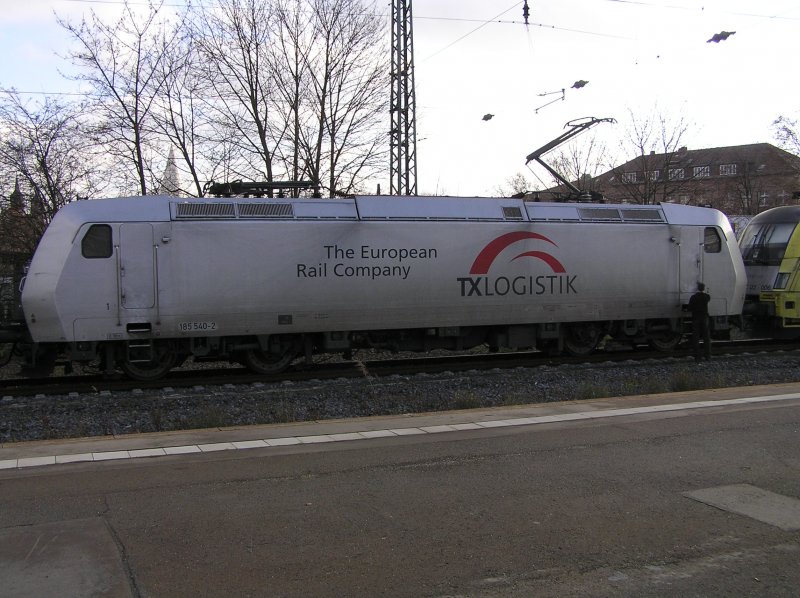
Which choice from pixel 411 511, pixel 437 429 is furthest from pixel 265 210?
pixel 411 511

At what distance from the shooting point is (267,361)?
1218 centimetres

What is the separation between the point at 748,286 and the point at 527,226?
7.15m

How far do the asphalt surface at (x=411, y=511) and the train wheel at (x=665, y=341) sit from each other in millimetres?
7977

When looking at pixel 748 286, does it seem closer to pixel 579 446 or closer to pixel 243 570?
pixel 579 446

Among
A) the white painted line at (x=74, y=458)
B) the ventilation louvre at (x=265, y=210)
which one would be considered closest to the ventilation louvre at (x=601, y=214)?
the ventilation louvre at (x=265, y=210)

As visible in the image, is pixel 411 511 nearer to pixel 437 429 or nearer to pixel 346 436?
pixel 346 436

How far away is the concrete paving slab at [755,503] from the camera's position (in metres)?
4.52

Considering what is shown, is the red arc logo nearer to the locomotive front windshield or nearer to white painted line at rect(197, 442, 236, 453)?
the locomotive front windshield

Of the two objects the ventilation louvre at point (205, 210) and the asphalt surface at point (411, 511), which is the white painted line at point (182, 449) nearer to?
the asphalt surface at point (411, 511)

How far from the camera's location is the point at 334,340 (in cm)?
1215

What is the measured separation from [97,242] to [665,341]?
11828mm

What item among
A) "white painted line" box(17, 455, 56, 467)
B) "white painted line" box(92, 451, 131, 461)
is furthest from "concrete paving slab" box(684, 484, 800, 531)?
"white painted line" box(17, 455, 56, 467)

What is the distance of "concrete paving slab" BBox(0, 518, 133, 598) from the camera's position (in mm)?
3490

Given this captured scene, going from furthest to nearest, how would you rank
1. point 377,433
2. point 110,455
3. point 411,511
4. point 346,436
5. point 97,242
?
1. point 97,242
2. point 377,433
3. point 346,436
4. point 110,455
5. point 411,511
